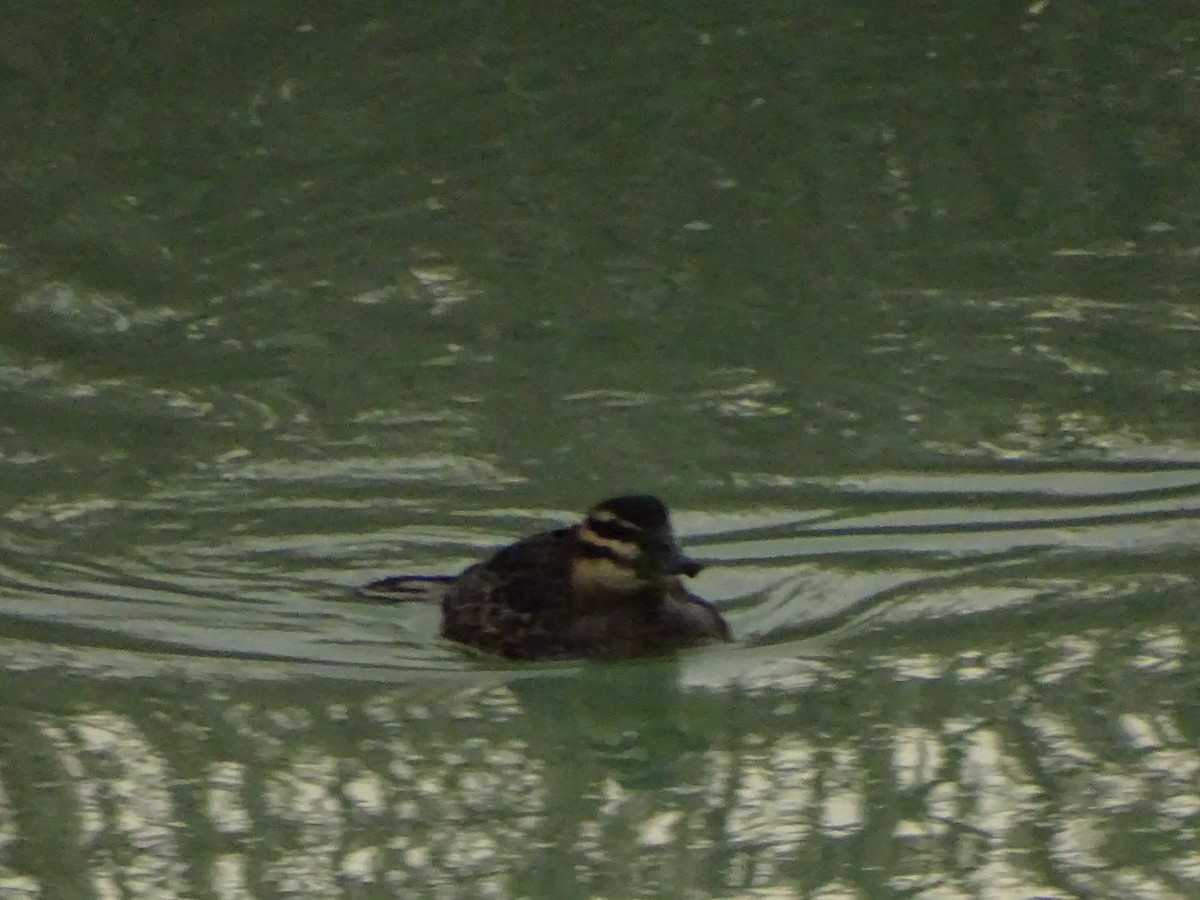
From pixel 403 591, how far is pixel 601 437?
129 centimetres

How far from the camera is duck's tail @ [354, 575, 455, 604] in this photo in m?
9.42

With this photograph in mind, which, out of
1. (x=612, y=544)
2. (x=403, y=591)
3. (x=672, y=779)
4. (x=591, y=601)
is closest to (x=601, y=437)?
(x=403, y=591)

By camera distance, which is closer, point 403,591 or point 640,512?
point 640,512

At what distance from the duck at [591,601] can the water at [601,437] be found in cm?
14

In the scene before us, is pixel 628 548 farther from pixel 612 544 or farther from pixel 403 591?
pixel 403 591

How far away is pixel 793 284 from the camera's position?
11.7 meters

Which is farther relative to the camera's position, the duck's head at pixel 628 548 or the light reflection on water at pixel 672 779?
the duck's head at pixel 628 548

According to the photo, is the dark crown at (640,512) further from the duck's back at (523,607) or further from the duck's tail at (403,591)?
the duck's tail at (403,591)

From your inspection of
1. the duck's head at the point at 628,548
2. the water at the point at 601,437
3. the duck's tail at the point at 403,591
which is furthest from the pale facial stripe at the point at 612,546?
the duck's tail at the point at 403,591

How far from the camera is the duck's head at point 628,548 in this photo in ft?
28.8

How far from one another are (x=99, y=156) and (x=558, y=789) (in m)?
6.12

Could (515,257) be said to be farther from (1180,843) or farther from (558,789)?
(1180,843)

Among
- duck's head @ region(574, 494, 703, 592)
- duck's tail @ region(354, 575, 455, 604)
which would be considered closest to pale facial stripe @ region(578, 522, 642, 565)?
duck's head @ region(574, 494, 703, 592)

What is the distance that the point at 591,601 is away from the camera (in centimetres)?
909
